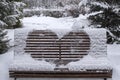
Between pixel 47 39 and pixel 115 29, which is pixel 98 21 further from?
pixel 47 39

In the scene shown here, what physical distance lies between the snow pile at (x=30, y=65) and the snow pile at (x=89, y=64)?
0.41m

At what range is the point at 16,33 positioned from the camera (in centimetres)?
721

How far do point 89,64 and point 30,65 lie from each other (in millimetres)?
1168

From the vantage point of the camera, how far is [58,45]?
23.8 feet

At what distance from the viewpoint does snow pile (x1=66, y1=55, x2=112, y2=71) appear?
22.6 ft

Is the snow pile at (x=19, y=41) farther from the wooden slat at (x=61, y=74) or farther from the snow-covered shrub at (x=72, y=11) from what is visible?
the snow-covered shrub at (x=72, y=11)

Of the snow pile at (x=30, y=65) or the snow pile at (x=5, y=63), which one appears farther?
the snow pile at (x=5, y=63)

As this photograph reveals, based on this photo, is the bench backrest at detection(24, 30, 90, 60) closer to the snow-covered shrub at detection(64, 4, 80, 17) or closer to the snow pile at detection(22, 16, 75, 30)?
the snow pile at detection(22, 16, 75, 30)

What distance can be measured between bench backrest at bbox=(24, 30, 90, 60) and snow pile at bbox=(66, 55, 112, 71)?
17 centimetres

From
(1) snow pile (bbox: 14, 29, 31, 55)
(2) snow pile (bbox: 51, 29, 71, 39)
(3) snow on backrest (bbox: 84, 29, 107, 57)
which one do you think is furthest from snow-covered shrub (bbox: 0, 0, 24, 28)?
(3) snow on backrest (bbox: 84, 29, 107, 57)

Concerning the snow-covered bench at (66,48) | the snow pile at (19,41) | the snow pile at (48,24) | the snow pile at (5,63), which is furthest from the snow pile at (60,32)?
the snow pile at (48,24)

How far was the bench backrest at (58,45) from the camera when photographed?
721 centimetres

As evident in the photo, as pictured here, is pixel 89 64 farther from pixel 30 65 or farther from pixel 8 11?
pixel 8 11

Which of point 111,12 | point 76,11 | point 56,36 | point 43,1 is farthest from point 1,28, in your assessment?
point 43,1
